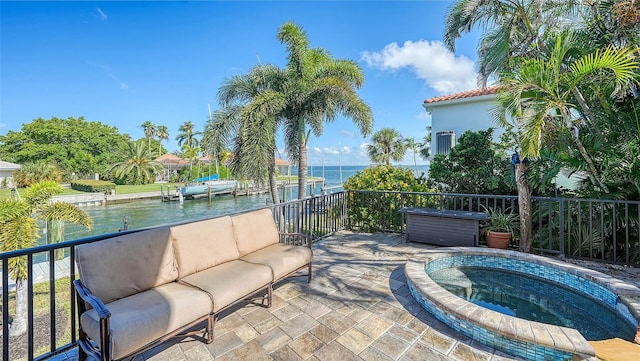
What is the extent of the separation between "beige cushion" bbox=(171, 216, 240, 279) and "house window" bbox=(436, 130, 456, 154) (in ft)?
26.3

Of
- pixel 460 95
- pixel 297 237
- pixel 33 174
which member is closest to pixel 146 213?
pixel 33 174

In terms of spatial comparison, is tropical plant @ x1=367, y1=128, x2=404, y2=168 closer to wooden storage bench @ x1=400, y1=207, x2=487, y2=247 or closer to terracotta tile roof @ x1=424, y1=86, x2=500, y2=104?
terracotta tile roof @ x1=424, y1=86, x2=500, y2=104

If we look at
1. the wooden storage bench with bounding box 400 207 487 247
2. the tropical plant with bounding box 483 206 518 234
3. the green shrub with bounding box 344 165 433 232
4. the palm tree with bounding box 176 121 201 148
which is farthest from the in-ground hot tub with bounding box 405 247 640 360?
the palm tree with bounding box 176 121 201 148

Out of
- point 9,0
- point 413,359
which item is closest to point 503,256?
point 413,359

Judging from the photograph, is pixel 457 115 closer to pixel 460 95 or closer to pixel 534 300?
pixel 460 95

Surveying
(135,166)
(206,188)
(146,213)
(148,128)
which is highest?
(148,128)

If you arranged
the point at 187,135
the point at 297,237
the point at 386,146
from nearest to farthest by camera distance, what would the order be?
the point at 297,237
the point at 386,146
the point at 187,135

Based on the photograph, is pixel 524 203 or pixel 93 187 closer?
pixel 524 203

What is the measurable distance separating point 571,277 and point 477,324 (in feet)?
6.85

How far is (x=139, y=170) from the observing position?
33.8 m

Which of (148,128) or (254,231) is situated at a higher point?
(148,128)

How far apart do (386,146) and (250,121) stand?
21.0 meters

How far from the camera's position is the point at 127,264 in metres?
2.17

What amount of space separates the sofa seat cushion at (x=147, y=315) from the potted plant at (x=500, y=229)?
4817 millimetres
